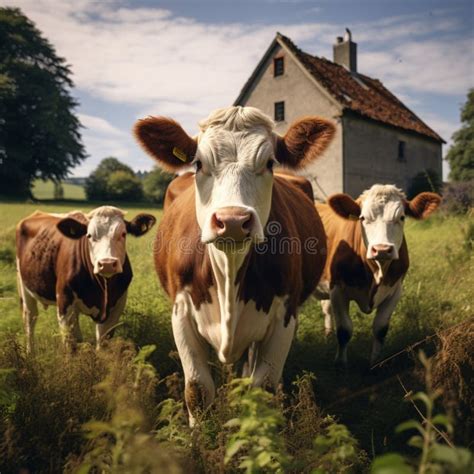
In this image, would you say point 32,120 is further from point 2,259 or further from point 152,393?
point 152,393

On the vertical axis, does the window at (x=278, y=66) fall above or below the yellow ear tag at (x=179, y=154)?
above

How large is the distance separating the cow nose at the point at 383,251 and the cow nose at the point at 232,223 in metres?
2.44

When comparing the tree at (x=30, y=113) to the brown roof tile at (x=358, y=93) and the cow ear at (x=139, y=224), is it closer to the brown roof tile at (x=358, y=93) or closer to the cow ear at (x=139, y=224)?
the brown roof tile at (x=358, y=93)

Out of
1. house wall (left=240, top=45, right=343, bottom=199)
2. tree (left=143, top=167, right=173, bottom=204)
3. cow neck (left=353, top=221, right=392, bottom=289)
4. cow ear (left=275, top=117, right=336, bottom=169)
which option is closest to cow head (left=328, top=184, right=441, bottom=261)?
cow neck (left=353, top=221, right=392, bottom=289)

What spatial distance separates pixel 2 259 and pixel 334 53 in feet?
71.6

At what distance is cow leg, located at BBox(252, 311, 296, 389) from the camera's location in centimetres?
296

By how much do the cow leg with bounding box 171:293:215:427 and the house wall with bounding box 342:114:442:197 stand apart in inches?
653

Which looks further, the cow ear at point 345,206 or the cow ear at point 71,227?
the cow ear at point 345,206

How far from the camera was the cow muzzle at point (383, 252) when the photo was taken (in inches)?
167

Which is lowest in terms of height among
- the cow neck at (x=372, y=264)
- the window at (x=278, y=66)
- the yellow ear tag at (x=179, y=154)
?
the cow neck at (x=372, y=264)

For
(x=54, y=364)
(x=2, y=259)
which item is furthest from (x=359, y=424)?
(x=2, y=259)

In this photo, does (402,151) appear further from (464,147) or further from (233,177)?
(233,177)

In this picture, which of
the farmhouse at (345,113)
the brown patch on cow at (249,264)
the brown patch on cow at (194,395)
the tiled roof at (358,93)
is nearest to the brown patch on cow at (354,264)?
the brown patch on cow at (249,264)

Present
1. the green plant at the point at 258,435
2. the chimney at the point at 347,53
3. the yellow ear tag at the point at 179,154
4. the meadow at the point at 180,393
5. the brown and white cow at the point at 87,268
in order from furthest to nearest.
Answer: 1. the chimney at the point at 347,53
2. the brown and white cow at the point at 87,268
3. the yellow ear tag at the point at 179,154
4. the meadow at the point at 180,393
5. the green plant at the point at 258,435
